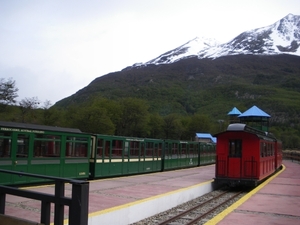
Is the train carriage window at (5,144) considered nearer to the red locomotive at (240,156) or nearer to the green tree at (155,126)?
the red locomotive at (240,156)

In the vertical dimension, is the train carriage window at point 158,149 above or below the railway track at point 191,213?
above

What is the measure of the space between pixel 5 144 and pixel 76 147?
366cm

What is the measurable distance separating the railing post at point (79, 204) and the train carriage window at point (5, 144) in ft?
25.1

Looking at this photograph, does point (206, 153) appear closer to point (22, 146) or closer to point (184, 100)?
point (22, 146)

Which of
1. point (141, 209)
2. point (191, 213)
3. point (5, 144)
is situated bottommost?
point (191, 213)

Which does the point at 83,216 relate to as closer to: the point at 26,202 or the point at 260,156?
the point at 26,202

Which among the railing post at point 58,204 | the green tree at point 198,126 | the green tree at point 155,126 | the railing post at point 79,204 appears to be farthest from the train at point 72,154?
the green tree at point 198,126

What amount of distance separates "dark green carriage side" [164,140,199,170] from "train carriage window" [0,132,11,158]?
1291 cm

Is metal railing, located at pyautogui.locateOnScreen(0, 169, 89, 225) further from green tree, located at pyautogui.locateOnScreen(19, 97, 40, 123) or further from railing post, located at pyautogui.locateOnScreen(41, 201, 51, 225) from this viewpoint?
green tree, located at pyautogui.locateOnScreen(19, 97, 40, 123)

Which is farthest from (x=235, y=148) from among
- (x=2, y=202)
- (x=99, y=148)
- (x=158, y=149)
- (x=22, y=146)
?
(x=2, y=202)

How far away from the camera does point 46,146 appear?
13.1 m

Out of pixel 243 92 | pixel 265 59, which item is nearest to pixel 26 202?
pixel 243 92

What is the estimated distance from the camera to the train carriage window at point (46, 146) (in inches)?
497

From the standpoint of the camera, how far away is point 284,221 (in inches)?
339
